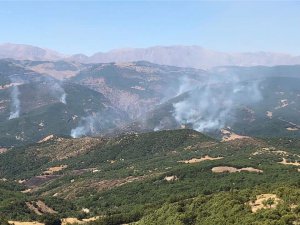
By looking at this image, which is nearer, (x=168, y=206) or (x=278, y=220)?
(x=278, y=220)

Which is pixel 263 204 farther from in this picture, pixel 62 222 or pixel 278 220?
pixel 62 222

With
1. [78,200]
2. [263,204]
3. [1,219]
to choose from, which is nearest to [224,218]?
[263,204]

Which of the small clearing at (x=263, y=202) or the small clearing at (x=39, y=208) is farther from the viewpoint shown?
the small clearing at (x=39, y=208)

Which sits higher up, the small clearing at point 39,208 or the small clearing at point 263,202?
the small clearing at point 263,202

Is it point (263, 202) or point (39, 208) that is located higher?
point (263, 202)

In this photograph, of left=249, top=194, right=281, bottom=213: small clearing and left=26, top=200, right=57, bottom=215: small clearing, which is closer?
left=249, top=194, right=281, bottom=213: small clearing

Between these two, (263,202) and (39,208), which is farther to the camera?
(39,208)

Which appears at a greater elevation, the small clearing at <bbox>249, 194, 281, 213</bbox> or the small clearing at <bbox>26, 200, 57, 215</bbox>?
the small clearing at <bbox>249, 194, 281, 213</bbox>

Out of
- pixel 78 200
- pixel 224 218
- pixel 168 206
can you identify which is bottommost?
pixel 78 200
